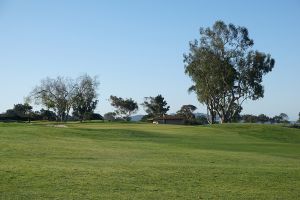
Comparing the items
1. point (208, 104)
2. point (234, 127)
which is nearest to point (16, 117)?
point (208, 104)

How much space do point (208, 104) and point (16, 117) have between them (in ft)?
138

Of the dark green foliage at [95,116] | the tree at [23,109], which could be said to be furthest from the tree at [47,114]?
the dark green foliage at [95,116]

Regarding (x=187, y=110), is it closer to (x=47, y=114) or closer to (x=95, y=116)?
(x=95, y=116)

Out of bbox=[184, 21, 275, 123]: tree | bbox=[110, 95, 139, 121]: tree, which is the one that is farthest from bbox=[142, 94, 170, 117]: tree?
bbox=[184, 21, 275, 123]: tree

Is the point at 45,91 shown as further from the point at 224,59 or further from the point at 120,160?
the point at 120,160

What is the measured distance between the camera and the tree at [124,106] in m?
139

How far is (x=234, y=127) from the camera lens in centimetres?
5638

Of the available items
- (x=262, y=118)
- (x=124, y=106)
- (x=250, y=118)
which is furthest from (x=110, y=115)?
(x=262, y=118)

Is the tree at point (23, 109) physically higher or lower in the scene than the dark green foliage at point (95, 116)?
higher

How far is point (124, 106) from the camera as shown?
139m

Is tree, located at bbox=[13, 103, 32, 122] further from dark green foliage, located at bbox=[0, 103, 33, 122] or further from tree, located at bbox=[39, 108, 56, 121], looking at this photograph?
tree, located at bbox=[39, 108, 56, 121]

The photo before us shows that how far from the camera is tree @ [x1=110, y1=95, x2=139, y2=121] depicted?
13862 cm

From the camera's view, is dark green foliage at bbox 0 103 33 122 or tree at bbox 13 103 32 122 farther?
tree at bbox 13 103 32 122

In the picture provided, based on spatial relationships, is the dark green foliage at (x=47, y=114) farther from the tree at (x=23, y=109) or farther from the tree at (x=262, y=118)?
the tree at (x=262, y=118)
